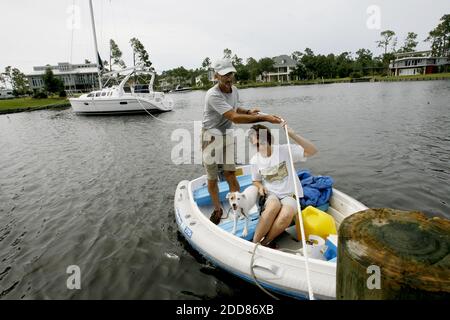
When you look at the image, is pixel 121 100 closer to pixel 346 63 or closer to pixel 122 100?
pixel 122 100

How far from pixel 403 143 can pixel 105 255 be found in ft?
47.3

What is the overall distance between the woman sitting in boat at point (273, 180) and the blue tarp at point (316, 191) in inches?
29.9

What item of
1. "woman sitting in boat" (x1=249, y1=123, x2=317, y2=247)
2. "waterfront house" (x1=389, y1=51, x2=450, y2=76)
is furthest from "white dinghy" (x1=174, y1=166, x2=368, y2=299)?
"waterfront house" (x1=389, y1=51, x2=450, y2=76)

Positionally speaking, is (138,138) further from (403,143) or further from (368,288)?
(368,288)

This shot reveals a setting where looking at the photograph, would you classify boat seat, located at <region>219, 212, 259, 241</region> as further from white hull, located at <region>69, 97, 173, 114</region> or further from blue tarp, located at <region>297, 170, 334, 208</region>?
white hull, located at <region>69, 97, 173, 114</region>

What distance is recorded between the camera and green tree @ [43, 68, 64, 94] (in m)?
61.7

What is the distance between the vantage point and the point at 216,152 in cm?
543

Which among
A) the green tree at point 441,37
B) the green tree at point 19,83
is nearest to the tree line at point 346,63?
the green tree at point 441,37

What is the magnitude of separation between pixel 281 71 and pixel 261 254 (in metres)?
115

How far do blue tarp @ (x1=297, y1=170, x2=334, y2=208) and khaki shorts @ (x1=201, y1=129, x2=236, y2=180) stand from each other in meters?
1.63

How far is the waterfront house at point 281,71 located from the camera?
110 m

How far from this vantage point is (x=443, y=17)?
8662 centimetres

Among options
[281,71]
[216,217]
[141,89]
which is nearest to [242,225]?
[216,217]

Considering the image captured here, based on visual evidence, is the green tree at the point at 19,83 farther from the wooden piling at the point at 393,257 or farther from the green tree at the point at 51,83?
the wooden piling at the point at 393,257
